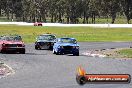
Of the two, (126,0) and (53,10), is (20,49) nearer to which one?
(126,0)

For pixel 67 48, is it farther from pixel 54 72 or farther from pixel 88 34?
pixel 88 34

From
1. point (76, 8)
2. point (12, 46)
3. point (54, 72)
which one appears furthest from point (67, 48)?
point (76, 8)

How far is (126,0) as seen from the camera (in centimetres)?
13750

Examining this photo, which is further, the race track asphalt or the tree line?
the tree line

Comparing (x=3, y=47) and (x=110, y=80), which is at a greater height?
(x=110, y=80)

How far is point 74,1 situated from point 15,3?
3962 centimetres

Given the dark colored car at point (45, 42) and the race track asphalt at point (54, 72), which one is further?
the dark colored car at point (45, 42)

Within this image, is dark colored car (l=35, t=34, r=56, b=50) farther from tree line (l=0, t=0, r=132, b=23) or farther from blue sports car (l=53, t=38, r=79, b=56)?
tree line (l=0, t=0, r=132, b=23)

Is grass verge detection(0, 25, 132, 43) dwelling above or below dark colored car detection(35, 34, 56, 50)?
below

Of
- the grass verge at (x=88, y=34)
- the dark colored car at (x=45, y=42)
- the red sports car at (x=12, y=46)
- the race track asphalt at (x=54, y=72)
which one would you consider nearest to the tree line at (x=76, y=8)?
the grass verge at (x=88, y=34)

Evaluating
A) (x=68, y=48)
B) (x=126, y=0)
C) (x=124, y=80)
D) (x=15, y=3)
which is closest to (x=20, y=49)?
(x=68, y=48)

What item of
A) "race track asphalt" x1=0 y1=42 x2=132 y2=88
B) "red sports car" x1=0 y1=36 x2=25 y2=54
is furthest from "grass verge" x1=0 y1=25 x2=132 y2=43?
"race track asphalt" x1=0 y1=42 x2=132 y2=88

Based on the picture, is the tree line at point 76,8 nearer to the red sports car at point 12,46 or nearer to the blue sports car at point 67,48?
the blue sports car at point 67,48

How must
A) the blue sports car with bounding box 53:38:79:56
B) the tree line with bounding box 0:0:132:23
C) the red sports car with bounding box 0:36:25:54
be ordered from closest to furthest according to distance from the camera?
the blue sports car with bounding box 53:38:79:56
the red sports car with bounding box 0:36:25:54
the tree line with bounding box 0:0:132:23
